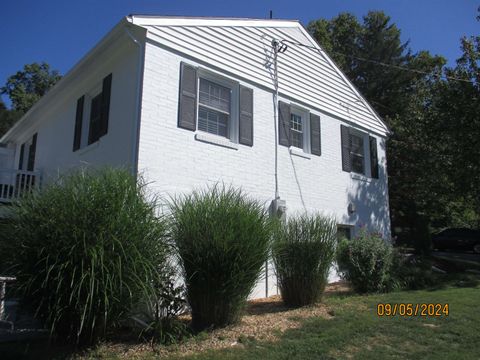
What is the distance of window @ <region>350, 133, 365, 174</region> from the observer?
13.1 metres

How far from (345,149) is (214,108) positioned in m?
4.96

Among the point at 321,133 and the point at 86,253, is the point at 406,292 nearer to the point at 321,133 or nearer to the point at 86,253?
the point at 321,133

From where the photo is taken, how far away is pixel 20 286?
4723mm

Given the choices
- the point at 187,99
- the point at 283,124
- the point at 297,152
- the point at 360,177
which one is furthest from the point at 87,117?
the point at 360,177

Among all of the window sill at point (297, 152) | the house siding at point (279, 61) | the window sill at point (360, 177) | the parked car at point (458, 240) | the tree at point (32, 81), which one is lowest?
the parked car at point (458, 240)

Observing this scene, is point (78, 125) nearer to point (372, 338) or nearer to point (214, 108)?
point (214, 108)

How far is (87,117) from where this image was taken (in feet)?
33.0

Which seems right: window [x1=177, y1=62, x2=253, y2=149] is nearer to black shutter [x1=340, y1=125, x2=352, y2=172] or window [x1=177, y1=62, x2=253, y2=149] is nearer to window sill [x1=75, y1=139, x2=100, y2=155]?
window sill [x1=75, y1=139, x2=100, y2=155]

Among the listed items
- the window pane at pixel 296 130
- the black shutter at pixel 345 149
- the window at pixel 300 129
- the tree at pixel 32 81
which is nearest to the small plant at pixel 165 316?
the window at pixel 300 129

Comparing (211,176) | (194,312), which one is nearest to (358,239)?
(211,176)

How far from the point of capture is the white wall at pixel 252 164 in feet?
25.5

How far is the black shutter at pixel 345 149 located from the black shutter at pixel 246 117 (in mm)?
3911

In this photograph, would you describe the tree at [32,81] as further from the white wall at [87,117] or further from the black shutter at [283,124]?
the black shutter at [283,124]
